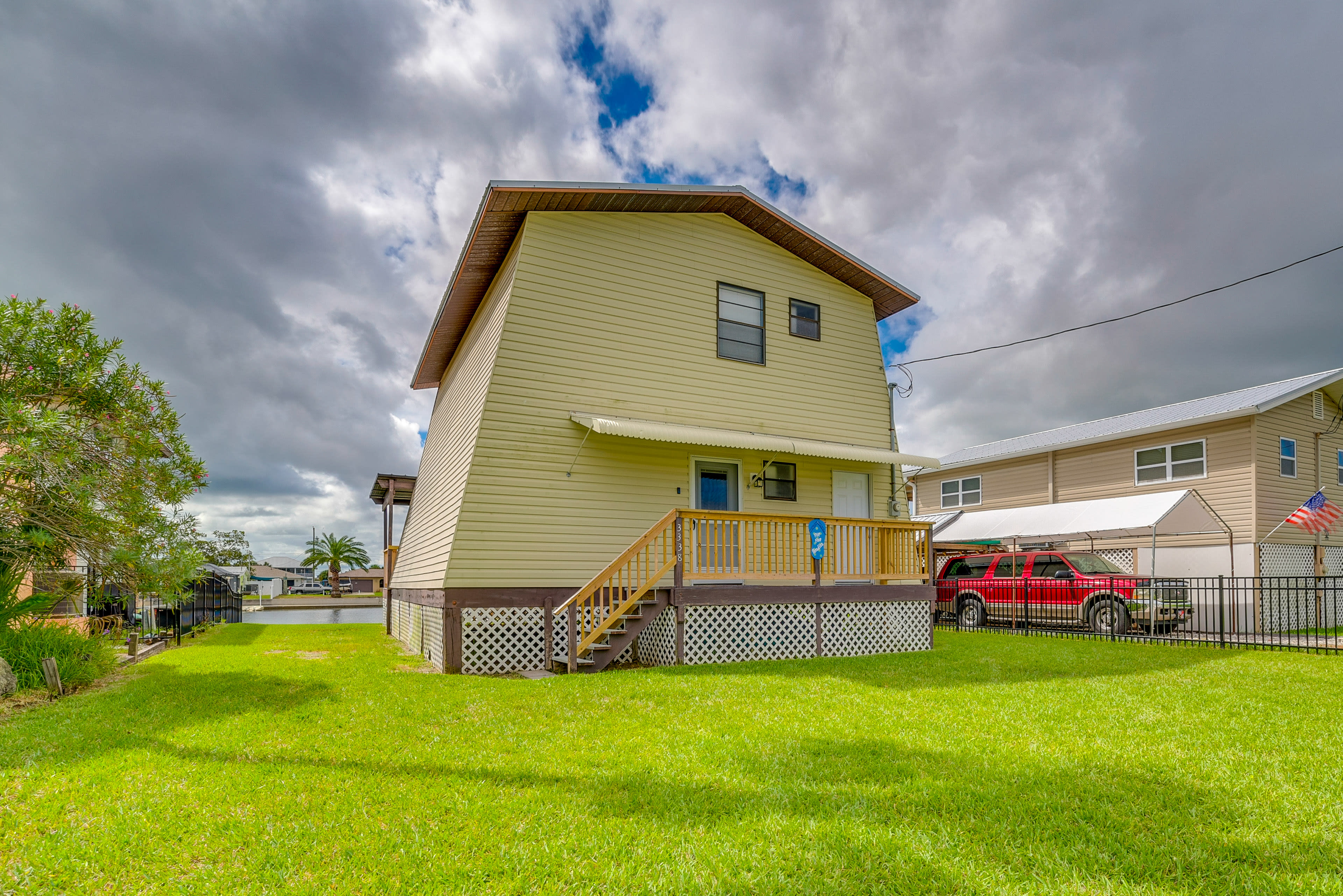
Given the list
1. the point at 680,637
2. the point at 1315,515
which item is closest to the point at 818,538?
the point at 680,637

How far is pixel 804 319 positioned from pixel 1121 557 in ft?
46.6

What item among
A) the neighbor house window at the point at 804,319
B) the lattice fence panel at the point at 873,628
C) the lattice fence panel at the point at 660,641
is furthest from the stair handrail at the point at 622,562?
the neighbor house window at the point at 804,319

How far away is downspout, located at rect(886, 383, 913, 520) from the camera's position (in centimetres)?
1372

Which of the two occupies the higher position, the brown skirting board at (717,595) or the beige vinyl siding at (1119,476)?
the beige vinyl siding at (1119,476)

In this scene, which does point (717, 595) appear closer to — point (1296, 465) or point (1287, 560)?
point (1287, 560)

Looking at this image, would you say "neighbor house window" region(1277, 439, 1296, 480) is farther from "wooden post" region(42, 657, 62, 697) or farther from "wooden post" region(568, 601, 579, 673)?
"wooden post" region(42, 657, 62, 697)

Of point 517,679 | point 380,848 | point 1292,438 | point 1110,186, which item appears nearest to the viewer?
point 380,848

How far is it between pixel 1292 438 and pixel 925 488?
1131 cm

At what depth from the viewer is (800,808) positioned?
4.02 metres

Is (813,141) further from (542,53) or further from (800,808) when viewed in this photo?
(800,808)

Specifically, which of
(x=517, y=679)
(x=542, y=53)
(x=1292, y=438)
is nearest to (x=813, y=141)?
(x=542, y=53)

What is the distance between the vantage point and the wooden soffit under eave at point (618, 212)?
35.6 ft

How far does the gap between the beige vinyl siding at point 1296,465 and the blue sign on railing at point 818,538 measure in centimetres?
1410

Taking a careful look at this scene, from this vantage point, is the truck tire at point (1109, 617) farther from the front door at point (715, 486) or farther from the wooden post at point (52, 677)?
the wooden post at point (52, 677)
